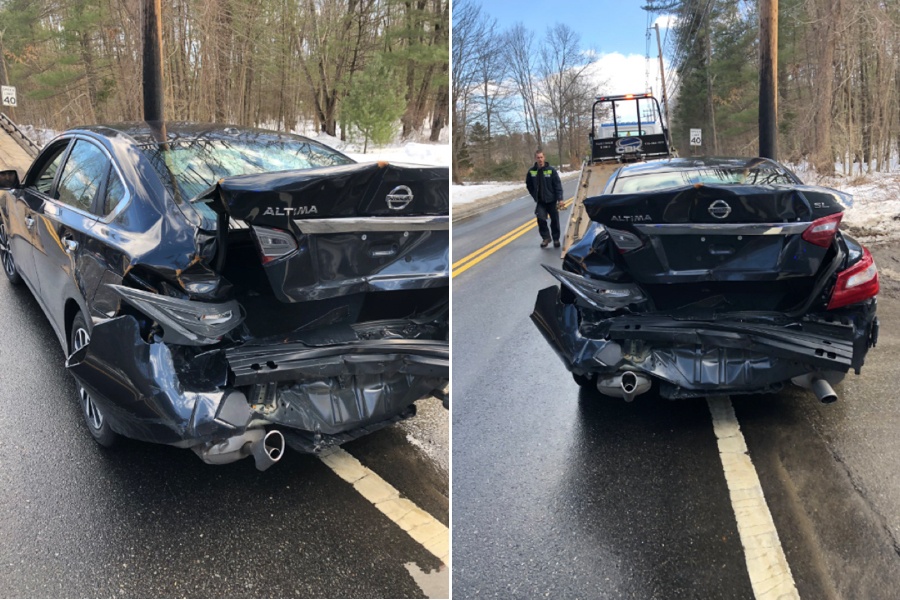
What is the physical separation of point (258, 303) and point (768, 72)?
37.0 feet

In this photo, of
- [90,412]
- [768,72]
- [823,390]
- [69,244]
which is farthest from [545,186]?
[90,412]

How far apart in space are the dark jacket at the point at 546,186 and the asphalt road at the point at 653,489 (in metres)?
5.88

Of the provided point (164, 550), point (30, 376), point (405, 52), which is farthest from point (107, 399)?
point (405, 52)

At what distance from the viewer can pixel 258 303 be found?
2.83 m

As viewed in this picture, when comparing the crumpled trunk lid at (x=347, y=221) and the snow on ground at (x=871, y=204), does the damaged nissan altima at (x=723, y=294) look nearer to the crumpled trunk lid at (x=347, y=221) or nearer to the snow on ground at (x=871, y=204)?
the crumpled trunk lid at (x=347, y=221)

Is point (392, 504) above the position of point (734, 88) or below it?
below

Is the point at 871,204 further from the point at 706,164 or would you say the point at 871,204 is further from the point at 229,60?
the point at 229,60

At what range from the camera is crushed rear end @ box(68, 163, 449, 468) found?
2.56 m

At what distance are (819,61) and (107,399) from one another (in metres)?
18.1

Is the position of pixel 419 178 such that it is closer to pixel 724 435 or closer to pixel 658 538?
pixel 658 538

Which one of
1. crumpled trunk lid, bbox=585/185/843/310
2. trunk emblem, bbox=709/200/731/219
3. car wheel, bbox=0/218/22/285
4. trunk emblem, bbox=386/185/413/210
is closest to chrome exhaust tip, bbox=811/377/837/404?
crumpled trunk lid, bbox=585/185/843/310

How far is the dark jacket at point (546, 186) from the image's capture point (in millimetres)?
10328

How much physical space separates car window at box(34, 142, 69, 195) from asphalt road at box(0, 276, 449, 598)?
1412 mm

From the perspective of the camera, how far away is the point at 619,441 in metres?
3.64
